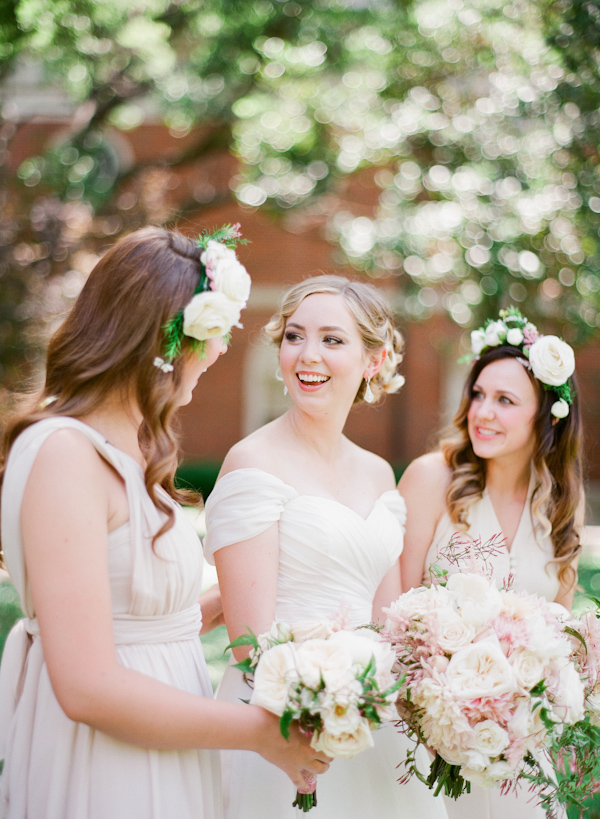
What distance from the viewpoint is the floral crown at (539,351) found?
3922mm

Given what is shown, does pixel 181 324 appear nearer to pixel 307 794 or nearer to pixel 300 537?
pixel 300 537

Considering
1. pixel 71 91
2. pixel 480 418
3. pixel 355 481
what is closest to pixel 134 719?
pixel 355 481

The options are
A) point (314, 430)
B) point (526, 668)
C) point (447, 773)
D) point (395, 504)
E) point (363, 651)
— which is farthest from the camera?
point (395, 504)

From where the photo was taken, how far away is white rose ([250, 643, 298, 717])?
6.51 ft

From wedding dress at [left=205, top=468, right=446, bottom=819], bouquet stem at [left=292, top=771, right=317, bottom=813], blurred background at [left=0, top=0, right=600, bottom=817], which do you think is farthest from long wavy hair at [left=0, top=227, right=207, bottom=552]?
blurred background at [left=0, top=0, right=600, bottom=817]

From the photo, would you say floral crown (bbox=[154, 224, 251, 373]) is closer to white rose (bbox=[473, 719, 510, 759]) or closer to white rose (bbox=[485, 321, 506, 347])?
white rose (bbox=[473, 719, 510, 759])

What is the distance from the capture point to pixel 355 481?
340cm

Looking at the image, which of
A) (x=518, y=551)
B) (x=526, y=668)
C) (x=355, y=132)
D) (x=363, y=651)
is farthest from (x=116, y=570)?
(x=355, y=132)

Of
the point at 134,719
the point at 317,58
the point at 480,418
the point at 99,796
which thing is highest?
the point at 317,58

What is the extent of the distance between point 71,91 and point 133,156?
6.31 m

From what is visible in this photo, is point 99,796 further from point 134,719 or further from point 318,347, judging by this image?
point 318,347

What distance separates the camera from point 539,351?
3938mm

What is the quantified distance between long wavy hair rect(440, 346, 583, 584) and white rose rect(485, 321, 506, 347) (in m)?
0.04

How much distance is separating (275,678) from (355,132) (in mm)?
9653
